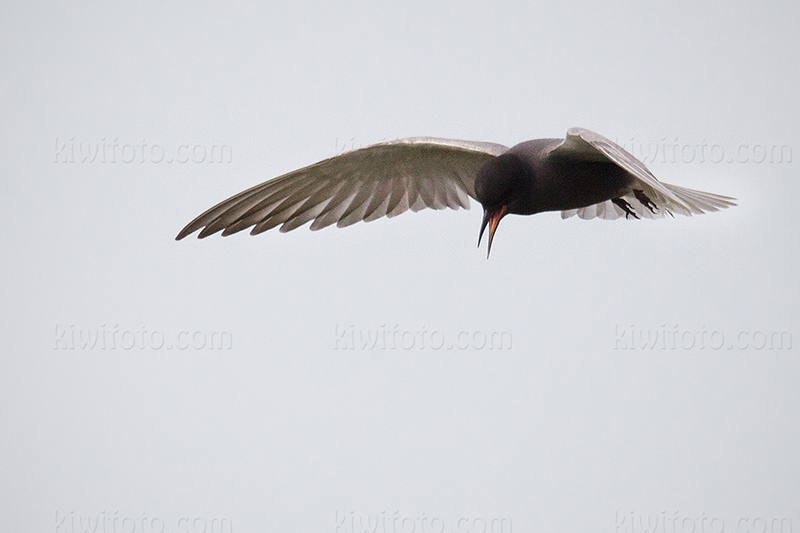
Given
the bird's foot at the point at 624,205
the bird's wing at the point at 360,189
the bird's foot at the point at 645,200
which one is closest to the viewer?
the bird's foot at the point at 645,200

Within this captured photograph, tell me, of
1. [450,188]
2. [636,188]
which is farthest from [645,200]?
[450,188]

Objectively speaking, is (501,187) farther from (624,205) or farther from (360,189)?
(360,189)

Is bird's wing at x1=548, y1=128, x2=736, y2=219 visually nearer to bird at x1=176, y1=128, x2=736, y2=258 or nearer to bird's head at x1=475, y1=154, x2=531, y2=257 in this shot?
bird at x1=176, y1=128, x2=736, y2=258

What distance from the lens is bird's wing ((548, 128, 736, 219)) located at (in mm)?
4961

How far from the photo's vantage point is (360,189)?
22.7 feet

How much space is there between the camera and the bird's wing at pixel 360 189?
6.48 metres

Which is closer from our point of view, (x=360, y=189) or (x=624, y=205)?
(x=624, y=205)

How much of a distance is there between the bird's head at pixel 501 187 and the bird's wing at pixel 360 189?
66cm

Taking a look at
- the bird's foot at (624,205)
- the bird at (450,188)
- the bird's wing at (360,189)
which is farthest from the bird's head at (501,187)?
the bird's foot at (624,205)

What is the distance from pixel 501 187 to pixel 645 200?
1.44m

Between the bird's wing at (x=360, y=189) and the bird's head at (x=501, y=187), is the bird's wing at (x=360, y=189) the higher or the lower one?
the higher one

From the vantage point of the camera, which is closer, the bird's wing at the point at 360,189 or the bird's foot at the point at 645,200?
the bird's foot at the point at 645,200

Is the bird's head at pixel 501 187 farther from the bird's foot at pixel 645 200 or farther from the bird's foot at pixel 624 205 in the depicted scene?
the bird's foot at pixel 624 205

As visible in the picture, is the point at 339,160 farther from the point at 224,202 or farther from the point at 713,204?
the point at 713,204
